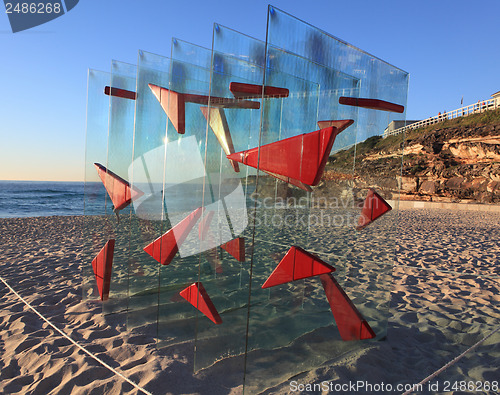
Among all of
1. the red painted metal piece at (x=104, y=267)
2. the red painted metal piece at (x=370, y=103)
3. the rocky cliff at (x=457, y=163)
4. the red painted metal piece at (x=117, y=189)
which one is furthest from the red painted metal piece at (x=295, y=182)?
the rocky cliff at (x=457, y=163)

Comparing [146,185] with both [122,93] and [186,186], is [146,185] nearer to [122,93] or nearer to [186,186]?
[186,186]

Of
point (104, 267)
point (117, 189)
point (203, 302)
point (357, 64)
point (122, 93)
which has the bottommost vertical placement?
point (104, 267)

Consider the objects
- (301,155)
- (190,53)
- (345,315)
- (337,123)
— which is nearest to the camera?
(301,155)

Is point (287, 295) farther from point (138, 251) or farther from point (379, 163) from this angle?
point (138, 251)

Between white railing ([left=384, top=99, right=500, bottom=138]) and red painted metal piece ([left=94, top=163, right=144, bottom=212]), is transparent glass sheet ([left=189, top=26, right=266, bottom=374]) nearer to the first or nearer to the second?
red painted metal piece ([left=94, top=163, right=144, bottom=212])

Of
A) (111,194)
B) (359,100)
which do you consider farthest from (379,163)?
(111,194)

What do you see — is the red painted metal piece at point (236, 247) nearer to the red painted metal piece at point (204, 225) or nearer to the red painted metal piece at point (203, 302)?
the red painted metal piece at point (204, 225)

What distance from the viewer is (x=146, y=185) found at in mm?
3209

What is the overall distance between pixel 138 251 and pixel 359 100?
7.79ft

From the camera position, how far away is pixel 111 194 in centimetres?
338

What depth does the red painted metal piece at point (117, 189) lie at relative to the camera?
3.20 meters

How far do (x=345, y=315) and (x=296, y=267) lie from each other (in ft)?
1.97

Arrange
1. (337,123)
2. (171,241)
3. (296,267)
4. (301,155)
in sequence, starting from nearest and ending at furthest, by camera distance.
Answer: (301,155)
(296,267)
(337,123)
(171,241)

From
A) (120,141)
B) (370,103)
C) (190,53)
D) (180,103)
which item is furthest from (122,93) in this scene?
(370,103)
